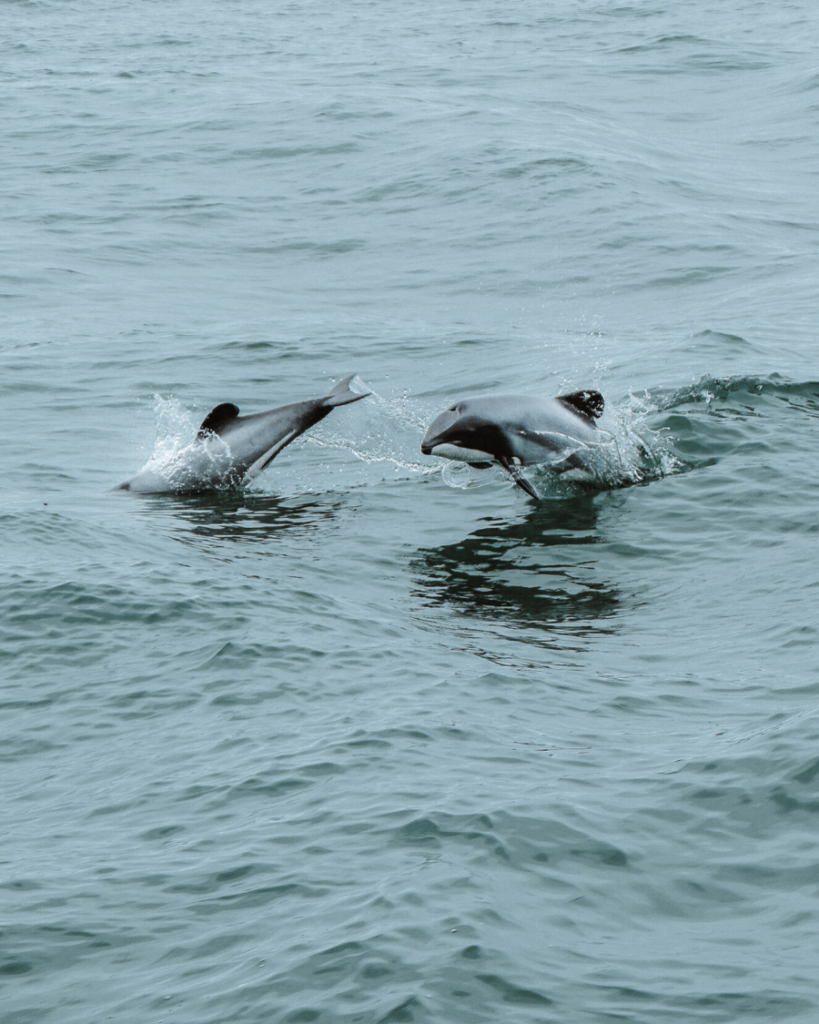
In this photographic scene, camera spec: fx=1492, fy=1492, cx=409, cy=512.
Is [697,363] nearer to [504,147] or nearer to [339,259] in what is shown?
[339,259]

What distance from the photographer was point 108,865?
25.9 feet

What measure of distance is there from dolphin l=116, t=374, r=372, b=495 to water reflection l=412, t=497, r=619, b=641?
2.58 meters

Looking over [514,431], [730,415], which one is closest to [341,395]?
[514,431]

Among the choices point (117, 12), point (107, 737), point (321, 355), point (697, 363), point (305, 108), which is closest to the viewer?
point (107, 737)

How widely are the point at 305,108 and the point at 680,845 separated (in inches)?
1381

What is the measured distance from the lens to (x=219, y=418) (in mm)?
16031

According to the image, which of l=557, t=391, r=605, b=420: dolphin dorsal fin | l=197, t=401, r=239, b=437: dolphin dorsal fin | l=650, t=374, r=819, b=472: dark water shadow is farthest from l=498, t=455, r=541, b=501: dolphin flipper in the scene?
l=197, t=401, r=239, b=437: dolphin dorsal fin

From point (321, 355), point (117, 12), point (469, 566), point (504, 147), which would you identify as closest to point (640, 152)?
point (504, 147)

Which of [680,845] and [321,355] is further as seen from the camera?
[321,355]

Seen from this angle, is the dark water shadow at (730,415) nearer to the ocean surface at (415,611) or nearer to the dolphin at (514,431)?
the ocean surface at (415,611)

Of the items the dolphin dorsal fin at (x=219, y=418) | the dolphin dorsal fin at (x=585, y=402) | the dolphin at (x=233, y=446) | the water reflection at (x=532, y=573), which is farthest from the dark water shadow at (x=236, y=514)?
the dolphin dorsal fin at (x=585, y=402)

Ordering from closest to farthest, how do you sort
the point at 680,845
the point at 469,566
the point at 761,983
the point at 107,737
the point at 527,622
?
the point at 761,983, the point at 680,845, the point at 107,737, the point at 527,622, the point at 469,566

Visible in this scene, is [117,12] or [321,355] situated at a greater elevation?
[117,12]

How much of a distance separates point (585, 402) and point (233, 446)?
3.92 metres
